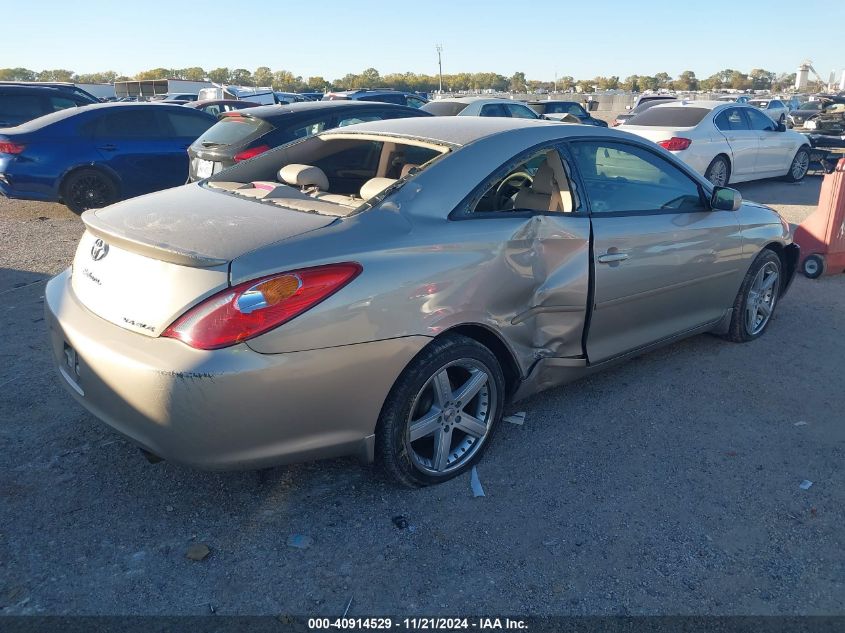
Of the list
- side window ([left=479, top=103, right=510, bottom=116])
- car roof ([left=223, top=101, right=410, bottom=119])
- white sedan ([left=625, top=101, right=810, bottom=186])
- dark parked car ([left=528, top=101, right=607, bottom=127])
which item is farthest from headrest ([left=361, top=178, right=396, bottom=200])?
dark parked car ([left=528, top=101, right=607, bottom=127])

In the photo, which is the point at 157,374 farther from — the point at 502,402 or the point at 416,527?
the point at 502,402

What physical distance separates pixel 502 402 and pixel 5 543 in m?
2.19

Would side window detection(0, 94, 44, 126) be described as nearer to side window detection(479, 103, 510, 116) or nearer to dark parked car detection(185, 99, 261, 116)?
dark parked car detection(185, 99, 261, 116)

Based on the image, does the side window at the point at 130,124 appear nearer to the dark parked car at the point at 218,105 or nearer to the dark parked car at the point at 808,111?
the dark parked car at the point at 218,105

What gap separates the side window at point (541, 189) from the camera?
3.66 m

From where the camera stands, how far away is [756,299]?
5.15 metres

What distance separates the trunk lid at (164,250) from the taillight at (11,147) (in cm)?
668

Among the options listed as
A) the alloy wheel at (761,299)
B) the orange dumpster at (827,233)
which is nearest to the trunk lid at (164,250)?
the alloy wheel at (761,299)

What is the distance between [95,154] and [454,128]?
23.6ft

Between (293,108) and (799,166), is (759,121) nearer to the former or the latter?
(799,166)

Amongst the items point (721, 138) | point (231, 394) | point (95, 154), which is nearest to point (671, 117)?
point (721, 138)

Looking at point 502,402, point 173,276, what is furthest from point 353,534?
point 173,276

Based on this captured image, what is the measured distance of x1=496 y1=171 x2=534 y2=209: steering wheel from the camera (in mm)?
3672

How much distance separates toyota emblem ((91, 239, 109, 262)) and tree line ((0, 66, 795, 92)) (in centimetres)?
7198
